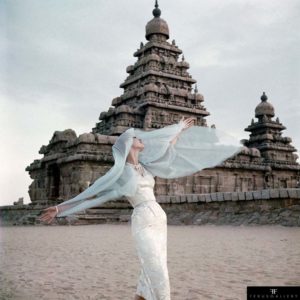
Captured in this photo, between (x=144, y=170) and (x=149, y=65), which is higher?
(x=149, y=65)

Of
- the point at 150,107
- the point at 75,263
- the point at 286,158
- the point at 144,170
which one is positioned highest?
the point at 150,107

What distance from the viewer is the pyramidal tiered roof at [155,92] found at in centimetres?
3431

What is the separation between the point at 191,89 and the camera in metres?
39.0

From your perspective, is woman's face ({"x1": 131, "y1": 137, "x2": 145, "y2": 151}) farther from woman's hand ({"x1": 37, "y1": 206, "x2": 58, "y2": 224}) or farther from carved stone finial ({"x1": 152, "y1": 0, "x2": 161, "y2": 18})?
carved stone finial ({"x1": 152, "y1": 0, "x2": 161, "y2": 18})

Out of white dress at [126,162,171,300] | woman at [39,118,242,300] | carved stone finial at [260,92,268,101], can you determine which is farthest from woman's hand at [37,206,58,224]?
carved stone finial at [260,92,268,101]

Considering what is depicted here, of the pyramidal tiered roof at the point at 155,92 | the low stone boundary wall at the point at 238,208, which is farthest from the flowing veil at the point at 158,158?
the pyramidal tiered roof at the point at 155,92

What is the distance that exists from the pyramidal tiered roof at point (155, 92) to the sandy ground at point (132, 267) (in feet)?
70.7

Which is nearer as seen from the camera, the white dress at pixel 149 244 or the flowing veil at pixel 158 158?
the white dress at pixel 149 244

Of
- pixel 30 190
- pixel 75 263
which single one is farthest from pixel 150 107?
pixel 75 263

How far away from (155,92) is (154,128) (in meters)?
3.77

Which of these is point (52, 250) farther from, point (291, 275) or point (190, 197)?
point (190, 197)

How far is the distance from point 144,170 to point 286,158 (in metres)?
39.6

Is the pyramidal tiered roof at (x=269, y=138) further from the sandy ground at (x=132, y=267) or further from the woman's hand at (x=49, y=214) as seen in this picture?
the woman's hand at (x=49, y=214)

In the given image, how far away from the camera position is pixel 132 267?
791cm
